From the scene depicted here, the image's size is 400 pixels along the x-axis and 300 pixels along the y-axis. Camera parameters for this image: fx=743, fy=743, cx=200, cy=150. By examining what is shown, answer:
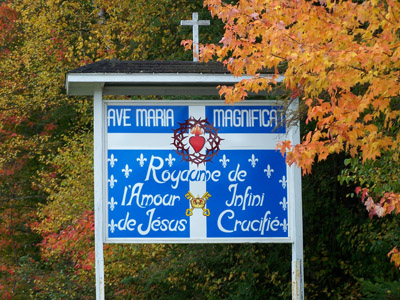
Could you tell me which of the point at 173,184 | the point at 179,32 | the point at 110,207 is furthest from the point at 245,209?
the point at 179,32

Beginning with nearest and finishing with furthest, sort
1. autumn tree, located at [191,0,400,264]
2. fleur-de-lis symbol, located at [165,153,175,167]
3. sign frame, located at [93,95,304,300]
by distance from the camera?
autumn tree, located at [191,0,400,264], sign frame, located at [93,95,304,300], fleur-de-lis symbol, located at [165,153,175,167]

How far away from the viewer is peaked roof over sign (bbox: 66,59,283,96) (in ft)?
23.6

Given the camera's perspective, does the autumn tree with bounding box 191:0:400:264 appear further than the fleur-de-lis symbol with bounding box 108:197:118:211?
No

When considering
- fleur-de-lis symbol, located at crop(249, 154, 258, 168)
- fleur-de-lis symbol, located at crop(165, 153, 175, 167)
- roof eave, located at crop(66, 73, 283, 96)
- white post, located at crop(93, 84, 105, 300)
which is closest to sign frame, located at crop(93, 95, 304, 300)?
white post, located at crop(93, 84, 105, 300)

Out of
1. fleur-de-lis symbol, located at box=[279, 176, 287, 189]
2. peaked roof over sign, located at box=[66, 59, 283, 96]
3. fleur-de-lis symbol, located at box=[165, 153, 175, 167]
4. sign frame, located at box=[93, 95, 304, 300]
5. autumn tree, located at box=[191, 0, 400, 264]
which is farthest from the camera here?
fleur-de-lis symbol, located at box=[279, 176, 287, 189]

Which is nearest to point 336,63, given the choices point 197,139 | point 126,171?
point 197,139

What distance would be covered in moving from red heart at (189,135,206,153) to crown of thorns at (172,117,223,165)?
0.05 metres

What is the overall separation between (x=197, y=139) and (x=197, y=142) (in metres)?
0.03

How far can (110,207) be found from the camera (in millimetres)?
7355

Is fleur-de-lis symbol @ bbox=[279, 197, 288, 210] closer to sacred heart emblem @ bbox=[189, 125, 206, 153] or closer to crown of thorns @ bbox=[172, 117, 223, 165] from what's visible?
crown of thorns @ bbox=[172, 117, 223, 165]

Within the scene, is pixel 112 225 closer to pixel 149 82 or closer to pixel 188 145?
pixel 188 145

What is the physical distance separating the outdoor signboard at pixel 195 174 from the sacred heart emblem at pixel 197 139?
0.03 feet

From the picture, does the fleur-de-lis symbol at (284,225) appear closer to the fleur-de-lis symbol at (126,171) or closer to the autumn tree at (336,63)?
the autumn tree at (336,63)

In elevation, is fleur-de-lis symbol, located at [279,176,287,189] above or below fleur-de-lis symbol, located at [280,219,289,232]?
above
